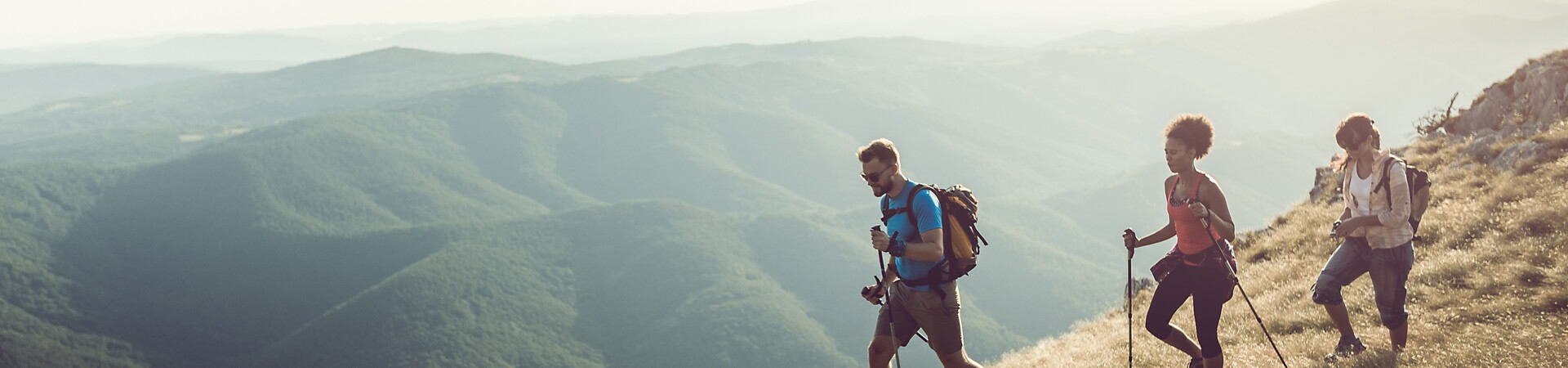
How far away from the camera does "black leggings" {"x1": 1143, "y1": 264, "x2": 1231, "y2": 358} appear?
7566mm

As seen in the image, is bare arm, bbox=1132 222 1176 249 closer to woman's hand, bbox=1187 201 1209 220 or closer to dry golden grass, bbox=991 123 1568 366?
woman's hand, bbox=1187 201 1209 220

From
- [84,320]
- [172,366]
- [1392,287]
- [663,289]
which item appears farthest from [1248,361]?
[84,320]

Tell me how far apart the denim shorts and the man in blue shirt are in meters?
3.50

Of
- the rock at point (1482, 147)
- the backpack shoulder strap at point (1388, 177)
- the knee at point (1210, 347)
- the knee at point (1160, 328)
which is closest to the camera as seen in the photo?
the backpack shoulder strap at point (1388, 177)

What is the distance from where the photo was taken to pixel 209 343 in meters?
182

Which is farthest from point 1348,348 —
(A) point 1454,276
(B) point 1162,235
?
(A) point 1454,276

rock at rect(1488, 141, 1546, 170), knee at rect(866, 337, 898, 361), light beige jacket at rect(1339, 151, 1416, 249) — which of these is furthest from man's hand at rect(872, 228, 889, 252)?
rock at rect(1488, 141, 1546, 170)

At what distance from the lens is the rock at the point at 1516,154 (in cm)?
1452

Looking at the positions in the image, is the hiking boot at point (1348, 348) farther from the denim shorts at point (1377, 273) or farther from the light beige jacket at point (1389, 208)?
the light beige jacket at point (1389, 208)

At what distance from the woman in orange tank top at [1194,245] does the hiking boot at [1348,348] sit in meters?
1.36

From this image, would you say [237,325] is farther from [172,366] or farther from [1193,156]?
[1193,156]

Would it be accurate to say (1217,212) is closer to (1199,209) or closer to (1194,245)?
(1199,209)

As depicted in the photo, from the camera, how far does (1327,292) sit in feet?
26.0

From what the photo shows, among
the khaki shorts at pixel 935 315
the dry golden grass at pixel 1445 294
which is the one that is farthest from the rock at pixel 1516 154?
the khaki shorts at pixel 935 315
